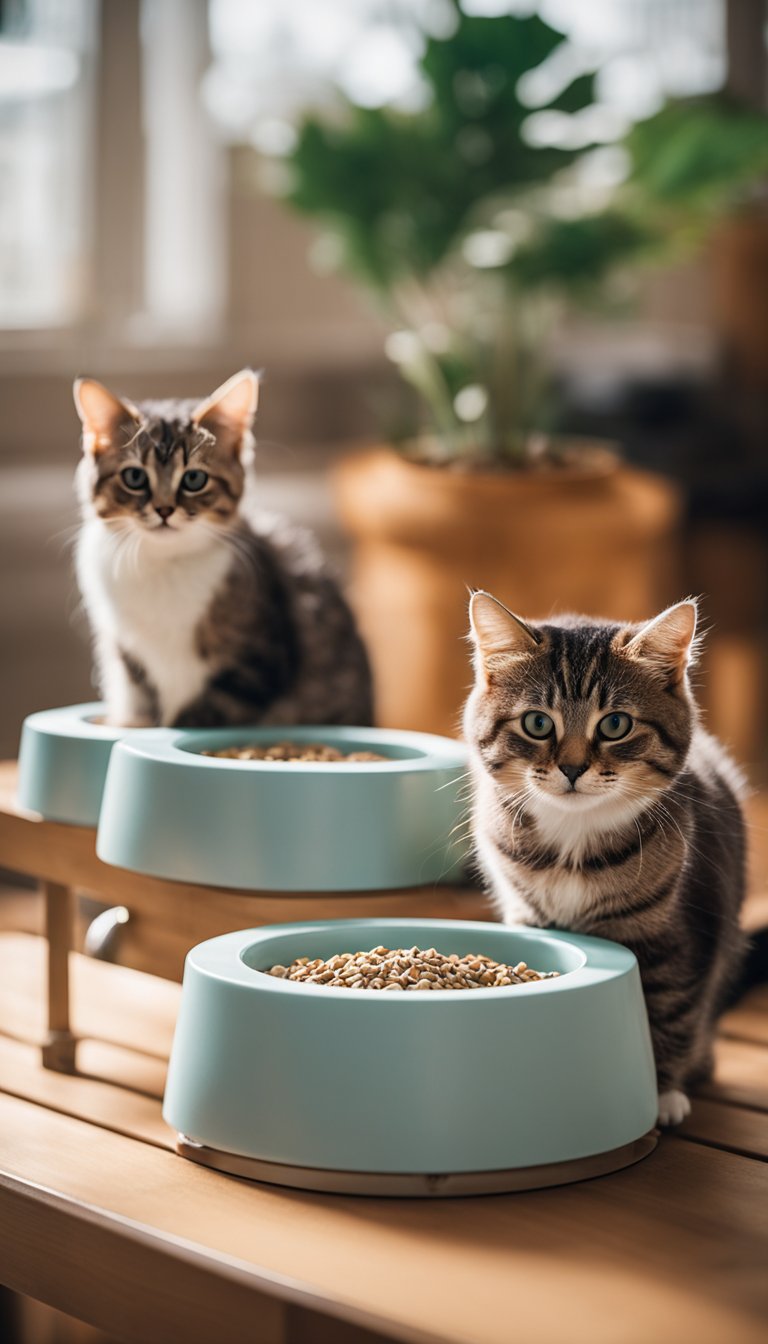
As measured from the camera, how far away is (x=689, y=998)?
143cm

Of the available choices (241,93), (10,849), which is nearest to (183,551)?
(10,849)

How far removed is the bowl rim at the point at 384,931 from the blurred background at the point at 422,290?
5.85 ft

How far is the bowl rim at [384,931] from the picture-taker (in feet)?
3.93

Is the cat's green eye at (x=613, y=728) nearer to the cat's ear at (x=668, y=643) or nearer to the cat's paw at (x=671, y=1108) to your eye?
the cat's ear at (x=668, y=643)

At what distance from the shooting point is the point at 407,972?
4.23ft

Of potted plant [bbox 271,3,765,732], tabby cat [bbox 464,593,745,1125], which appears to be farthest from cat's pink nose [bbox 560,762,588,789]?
potted plant [bbox 271,3,765,732]

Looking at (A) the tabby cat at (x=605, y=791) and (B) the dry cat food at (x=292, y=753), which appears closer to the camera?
(A) the tabby cat at (x=605, y=791)

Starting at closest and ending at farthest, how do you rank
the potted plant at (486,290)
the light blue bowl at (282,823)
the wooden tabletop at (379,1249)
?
the wooden tabletop at (379,1249)
the light blue bowl at (282,823)
the potted plant at (486,290)

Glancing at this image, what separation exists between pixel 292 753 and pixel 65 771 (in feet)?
0.78

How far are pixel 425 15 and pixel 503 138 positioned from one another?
1.42 ft

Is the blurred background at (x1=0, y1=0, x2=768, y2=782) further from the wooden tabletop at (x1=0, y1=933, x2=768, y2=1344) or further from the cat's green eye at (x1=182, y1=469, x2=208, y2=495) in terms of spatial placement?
the wooden tabletop at (x1=0, y1=933, x2=768, y2=1344)

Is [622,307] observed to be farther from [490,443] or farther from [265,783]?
[265,783]

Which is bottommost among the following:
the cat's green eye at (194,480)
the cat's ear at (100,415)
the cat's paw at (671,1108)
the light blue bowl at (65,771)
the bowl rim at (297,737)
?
the cat's paw at (671,1108)

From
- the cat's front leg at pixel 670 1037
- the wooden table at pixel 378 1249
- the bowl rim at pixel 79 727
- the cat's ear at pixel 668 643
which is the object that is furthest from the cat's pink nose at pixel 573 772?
the bowl rim at pixel 79 727
